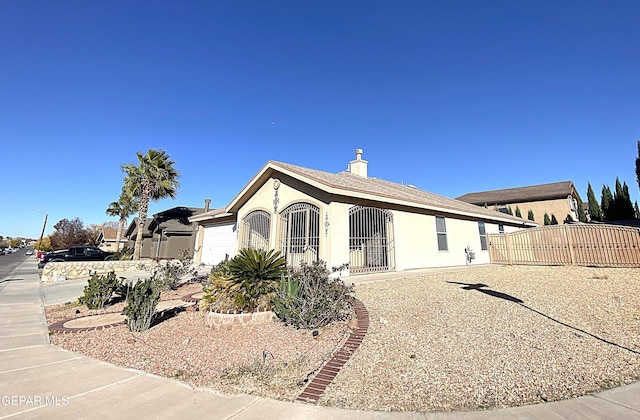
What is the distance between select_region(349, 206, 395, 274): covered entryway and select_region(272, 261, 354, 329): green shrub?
500cm

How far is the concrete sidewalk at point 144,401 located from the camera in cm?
260

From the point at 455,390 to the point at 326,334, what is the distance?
2.36m

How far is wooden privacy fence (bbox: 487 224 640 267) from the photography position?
34.3 ft

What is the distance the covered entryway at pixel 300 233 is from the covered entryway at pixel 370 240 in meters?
1.42

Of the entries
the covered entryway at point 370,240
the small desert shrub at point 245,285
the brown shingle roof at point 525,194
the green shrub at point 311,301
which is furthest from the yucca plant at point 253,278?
the brown shingle roof at point 525,194

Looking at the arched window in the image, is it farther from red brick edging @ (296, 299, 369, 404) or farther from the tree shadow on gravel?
red brick edging @ (296, 299, 369, 404)

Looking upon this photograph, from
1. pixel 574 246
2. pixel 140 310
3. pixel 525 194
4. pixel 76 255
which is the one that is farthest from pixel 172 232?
pixel 525 194

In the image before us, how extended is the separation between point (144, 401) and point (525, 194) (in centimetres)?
4137

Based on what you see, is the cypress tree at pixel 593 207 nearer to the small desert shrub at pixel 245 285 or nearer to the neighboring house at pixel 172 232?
the small desert shrub at pixel 245 285

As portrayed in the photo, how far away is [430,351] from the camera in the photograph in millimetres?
4074

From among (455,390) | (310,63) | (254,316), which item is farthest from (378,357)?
(310,63)

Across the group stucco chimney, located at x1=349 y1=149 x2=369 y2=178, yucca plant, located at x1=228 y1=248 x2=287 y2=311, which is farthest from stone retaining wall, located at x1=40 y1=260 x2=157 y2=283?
stucco chimney, located at x1=349 y1=149 x2=369 y2=178

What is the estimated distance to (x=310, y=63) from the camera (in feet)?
47.5

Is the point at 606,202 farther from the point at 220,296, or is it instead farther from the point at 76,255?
the point at 76,255
